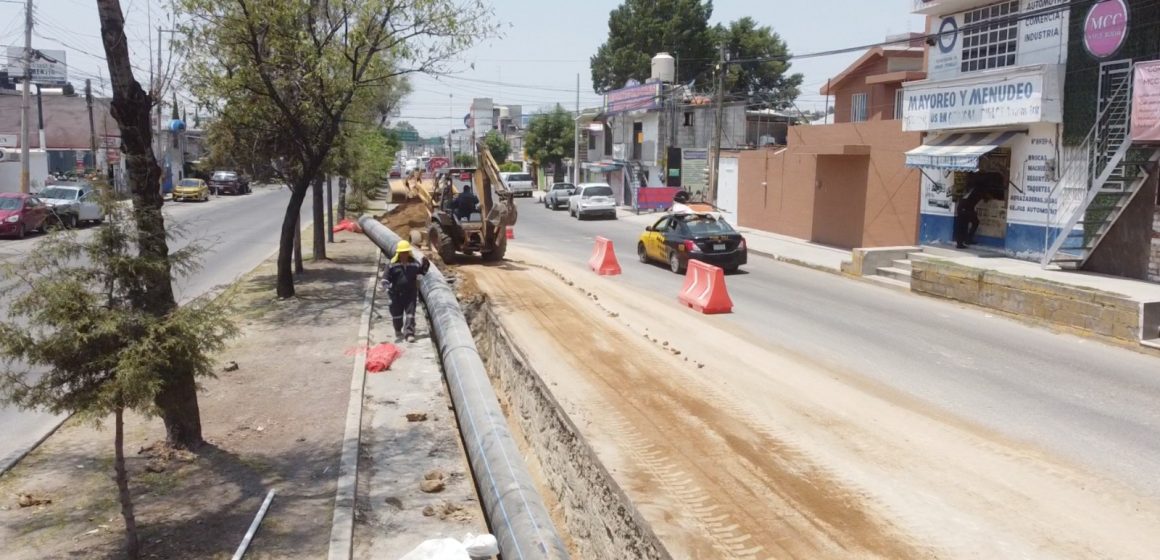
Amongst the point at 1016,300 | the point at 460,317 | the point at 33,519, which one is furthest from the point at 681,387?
the point at 1016,300

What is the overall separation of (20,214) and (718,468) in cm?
2862

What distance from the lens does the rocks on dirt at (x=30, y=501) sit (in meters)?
7.37

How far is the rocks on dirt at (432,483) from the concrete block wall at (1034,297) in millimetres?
11081

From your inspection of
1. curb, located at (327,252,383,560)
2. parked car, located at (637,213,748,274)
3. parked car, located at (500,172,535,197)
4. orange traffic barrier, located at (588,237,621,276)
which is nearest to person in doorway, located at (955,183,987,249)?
parked car, located at (637,213,748,274)

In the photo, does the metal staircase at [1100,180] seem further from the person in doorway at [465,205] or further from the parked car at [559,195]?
the parked car at [559,195]

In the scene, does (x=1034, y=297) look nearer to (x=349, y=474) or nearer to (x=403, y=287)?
(x=403, y=287)

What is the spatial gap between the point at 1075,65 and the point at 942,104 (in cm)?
393

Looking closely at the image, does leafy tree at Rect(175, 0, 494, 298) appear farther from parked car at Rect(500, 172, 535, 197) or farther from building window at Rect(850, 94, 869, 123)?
parked car at Rect(500, 172, 535, 197)

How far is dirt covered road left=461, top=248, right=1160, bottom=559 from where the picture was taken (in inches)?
257

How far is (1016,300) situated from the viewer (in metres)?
16.1

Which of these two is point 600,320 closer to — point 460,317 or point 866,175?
point 460,317

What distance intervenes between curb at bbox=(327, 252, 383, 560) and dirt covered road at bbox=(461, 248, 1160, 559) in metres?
2.27

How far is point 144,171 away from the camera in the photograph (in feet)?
25.8

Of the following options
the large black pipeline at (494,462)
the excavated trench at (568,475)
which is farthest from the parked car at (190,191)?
the excavated trench at (568,475)
